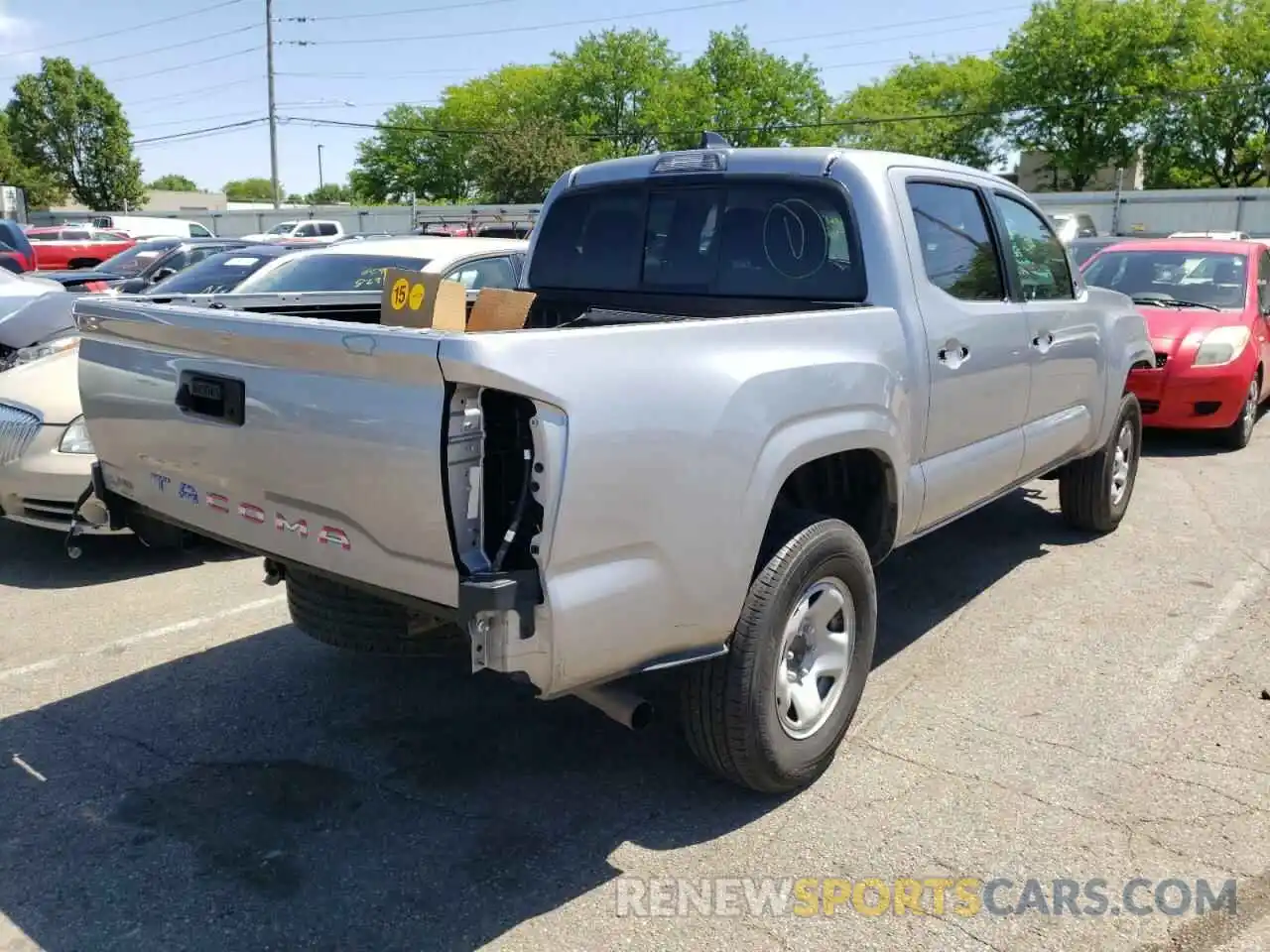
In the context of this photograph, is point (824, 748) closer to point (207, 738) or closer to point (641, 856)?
point (641, 856)

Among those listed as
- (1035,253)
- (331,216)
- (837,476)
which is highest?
(331,216)

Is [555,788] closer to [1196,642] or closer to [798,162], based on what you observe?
[798,162]

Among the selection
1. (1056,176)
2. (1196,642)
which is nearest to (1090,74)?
(1056,176)

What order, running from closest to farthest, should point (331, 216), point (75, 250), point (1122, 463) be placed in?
point (1122, 463) → point (75, 250) → point (331, 216)

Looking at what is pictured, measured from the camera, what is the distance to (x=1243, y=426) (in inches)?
349

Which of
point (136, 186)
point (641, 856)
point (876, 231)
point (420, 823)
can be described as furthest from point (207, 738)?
point (136, 186)

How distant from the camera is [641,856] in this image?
3.16 m

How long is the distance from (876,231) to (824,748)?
184 centimetres

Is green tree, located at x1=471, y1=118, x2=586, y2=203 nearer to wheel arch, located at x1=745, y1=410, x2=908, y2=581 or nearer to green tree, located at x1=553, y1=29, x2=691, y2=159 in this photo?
green tree, located at x1=553, y1=29, x2=691, y2=159

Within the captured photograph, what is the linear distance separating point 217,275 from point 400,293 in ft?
22.4

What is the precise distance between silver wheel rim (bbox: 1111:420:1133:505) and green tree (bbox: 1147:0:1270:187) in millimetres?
59672

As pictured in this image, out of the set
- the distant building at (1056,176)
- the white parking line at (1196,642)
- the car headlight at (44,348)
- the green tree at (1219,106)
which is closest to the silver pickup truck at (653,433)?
the white parking line at (1196,642)

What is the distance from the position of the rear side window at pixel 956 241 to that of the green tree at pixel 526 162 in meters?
58.4

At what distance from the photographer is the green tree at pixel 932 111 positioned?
219 ft
